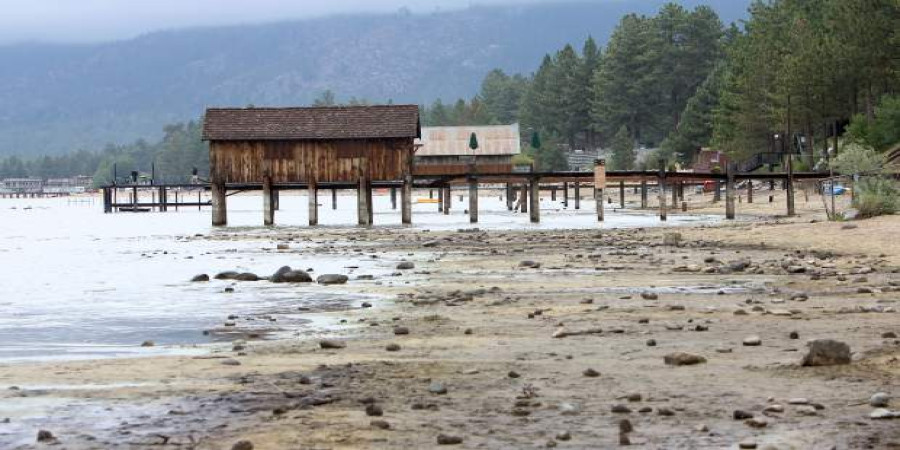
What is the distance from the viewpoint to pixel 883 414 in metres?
12.0

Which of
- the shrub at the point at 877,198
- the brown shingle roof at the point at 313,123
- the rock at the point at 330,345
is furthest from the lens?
the brown shingle roof at the point at 313,123

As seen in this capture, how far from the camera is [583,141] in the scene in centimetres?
19975

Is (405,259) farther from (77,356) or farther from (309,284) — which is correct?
(77,356)

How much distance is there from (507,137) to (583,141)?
82.9 metres

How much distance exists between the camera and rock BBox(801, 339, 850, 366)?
48.0 ft

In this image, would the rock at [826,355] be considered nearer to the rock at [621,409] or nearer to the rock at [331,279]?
the rock at [621,409]

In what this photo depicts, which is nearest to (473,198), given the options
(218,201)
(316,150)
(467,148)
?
(316,150)

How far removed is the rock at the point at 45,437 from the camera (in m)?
11.8

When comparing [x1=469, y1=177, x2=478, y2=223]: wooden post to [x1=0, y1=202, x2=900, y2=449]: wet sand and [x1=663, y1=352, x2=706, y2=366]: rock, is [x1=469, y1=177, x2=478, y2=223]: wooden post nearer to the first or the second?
[x1=0, y1=202, x2=900, y2=449]: wet sand

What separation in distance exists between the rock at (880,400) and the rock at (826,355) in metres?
1.91

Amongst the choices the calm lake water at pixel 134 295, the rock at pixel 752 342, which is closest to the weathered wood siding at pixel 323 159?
the calm lake water at pixel 134 295

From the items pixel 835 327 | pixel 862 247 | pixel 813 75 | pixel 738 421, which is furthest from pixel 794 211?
pixel 738 421

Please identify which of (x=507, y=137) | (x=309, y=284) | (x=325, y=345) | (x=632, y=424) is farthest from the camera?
(x=507, y=137)

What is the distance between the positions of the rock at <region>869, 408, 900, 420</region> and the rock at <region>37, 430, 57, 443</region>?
22.4 feet
